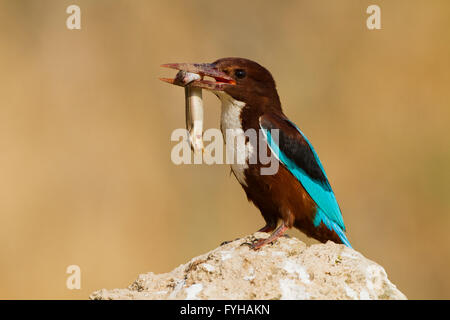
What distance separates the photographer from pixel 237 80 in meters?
4.80

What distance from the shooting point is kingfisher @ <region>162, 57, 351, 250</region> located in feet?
15.0

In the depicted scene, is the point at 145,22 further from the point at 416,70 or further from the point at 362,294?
the point at 362,294

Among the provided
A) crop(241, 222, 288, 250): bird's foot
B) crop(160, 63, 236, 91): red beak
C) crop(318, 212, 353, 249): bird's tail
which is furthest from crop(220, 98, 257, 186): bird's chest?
crop(318, 212, 353, 249): bird's tail

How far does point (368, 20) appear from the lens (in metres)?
8.58

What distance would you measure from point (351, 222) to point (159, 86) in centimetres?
248

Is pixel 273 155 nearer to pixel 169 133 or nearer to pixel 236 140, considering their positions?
pixel 236 140

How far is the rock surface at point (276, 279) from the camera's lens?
3.51 m

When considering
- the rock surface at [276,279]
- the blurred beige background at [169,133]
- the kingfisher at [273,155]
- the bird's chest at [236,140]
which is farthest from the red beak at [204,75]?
the blurred beige background at [169,133]

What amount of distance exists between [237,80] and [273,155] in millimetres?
534

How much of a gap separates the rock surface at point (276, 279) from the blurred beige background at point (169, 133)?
3.77 m

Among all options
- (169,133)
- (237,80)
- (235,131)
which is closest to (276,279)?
(235,131)

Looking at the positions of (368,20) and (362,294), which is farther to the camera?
(368,20)

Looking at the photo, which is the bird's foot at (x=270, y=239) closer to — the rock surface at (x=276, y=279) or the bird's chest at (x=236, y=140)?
the rock surface at (x=276, y=279)

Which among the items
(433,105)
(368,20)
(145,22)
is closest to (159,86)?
(145,22)
